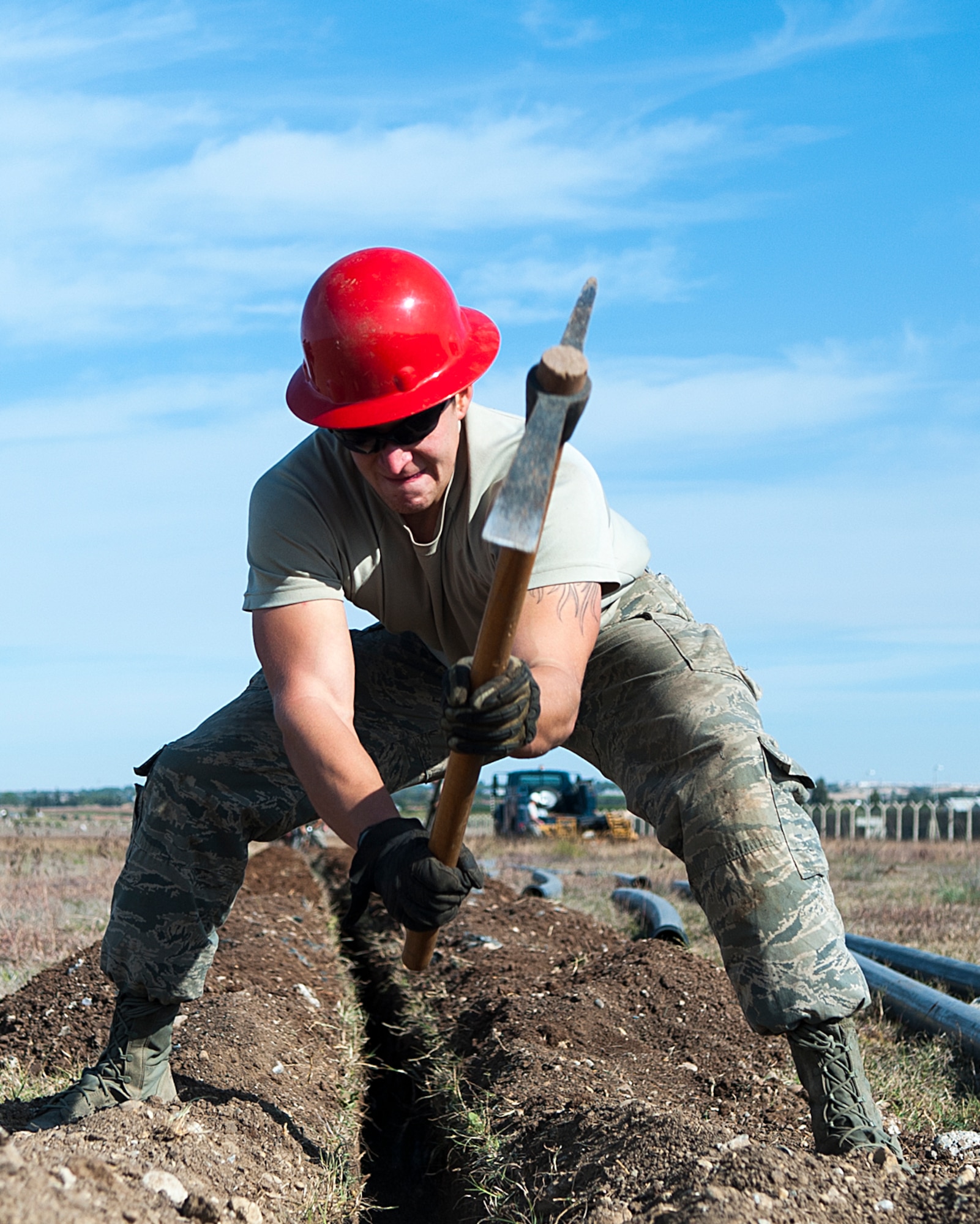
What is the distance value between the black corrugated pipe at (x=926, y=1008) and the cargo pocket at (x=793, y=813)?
4.51ft

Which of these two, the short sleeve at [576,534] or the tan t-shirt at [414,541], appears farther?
the tan t-shirt at [414,541]

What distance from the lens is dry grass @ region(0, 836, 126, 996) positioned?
595cm

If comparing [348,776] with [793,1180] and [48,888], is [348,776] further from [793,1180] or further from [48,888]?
[48,888]

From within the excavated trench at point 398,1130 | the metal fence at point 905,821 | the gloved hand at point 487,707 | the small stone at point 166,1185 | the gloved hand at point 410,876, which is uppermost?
the gloved hand at point 487,707

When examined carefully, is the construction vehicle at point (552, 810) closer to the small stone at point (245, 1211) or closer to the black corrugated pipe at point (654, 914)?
the black corrugated pipe at point (654, 914)

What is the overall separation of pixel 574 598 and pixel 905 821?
29.7 meters

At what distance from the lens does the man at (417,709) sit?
8.98 ft

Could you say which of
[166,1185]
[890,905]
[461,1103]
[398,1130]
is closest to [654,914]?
[890,905]

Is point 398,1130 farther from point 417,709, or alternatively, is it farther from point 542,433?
point 542,433

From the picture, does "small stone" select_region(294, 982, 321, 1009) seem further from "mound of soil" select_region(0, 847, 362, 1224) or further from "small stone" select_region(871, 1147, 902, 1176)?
"small stone" select_region(871, 1147, 902, 1176)

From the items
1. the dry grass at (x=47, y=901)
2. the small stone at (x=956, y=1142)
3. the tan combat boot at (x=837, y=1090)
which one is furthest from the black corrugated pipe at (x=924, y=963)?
the dry grass at (x=47, y=901)

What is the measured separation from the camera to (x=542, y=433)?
213 cm

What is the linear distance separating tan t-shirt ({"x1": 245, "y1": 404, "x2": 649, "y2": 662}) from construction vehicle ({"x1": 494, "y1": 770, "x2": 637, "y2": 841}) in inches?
727

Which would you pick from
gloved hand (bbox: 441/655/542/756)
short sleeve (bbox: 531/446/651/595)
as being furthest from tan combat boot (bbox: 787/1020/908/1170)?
short sleeve (bbox: 531/446/651/595)
